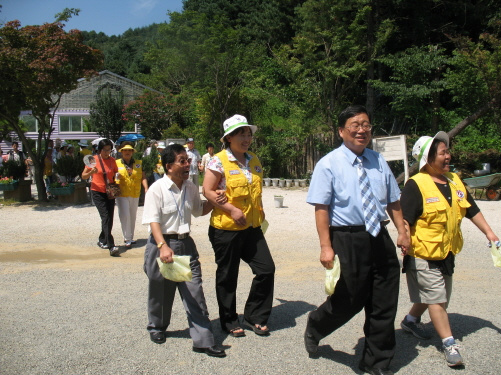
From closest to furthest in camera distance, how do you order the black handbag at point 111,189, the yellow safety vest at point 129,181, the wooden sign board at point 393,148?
the black handbag at point 111,189
the yellow safety vest at point 129,181
the wooden sign board at point 393,148

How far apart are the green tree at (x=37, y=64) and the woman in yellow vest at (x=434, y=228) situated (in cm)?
1084

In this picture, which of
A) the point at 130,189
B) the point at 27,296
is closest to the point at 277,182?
the point at 130,189

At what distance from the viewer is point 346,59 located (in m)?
18.2

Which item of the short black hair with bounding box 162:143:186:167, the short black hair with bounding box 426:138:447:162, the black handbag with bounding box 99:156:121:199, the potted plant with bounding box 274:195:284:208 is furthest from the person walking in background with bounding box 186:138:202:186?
the short black hair with bounding box 426:138:447:162

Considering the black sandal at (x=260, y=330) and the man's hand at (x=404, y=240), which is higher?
the man's hand at (x=404, y=240)

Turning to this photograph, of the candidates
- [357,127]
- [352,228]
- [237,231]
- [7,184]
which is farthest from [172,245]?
[7,184]

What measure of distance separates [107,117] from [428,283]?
103 feet

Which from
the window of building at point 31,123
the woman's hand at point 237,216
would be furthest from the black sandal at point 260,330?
the window of building at point 31,123

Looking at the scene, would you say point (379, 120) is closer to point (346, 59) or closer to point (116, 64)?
point (346, 59)

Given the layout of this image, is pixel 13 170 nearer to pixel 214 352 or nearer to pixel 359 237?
pixel 214 352

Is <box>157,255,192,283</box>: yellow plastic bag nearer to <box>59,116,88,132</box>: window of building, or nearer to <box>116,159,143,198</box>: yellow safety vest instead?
<box>116,159,143,198</box>: yellow safety vest

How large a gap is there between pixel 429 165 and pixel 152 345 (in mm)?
2815

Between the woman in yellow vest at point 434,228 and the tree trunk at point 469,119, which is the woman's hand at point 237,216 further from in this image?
the tree trunk at point 469,119

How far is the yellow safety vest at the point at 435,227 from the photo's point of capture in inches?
155
